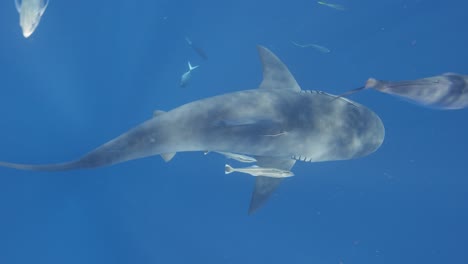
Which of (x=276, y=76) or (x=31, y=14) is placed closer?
(x=31, y=14)

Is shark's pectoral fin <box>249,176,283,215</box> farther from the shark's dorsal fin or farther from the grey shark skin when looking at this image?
the shark's dorsal fin

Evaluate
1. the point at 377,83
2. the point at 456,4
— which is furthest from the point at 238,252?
the point at 456,4

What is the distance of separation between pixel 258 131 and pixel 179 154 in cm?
428

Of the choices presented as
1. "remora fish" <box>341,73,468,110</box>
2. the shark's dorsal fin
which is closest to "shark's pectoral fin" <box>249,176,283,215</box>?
the shark's dorsal fin

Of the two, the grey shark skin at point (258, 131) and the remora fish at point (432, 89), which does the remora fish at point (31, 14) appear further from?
the remora fish at point (432, 89)

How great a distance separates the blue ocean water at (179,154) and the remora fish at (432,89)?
5363 mm

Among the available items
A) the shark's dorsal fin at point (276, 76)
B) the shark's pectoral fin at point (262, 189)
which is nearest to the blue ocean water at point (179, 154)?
the shark's pectoral fin at point (262, 189)

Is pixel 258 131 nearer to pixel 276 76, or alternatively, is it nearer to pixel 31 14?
pixel 276 76

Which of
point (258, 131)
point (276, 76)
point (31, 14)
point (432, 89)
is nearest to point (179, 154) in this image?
point (276, 76)

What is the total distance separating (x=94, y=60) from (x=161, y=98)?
1734 mm

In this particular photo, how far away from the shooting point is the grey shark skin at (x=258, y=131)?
4.52m

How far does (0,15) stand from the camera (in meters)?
7.69

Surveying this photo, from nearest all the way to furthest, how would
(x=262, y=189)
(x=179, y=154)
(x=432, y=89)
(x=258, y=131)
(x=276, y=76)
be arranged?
(x=432, y=89), (x=258, y=131), (x=262, y=189), (x=276, y=76), (x=179, y=154)

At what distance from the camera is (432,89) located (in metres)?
3.16
